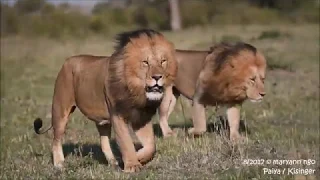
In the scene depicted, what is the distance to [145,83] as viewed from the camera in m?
7.41

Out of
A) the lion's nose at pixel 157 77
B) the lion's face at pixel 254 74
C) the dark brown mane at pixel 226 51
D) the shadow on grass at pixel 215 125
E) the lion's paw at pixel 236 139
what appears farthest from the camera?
the shadow on grass at pixel 215 125

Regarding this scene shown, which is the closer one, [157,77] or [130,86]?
[157,77]

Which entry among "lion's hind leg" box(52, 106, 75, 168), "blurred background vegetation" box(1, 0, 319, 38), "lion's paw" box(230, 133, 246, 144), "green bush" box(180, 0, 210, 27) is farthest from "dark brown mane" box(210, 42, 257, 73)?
"green bush" box(180, 0, 210, 27)

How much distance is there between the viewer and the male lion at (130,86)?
293 inches

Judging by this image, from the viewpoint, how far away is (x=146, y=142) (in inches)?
313

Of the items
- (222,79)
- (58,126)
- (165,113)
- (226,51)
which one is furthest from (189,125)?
(58,126)

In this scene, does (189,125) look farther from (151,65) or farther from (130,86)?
(151,65)

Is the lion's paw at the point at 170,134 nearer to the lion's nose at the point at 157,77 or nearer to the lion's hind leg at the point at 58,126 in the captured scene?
the lion's hind leg at the point at 58,126

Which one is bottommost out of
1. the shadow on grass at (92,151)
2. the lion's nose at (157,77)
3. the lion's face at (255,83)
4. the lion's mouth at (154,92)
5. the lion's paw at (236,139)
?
the shadow on grass at (92,151)

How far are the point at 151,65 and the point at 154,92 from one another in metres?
0.28

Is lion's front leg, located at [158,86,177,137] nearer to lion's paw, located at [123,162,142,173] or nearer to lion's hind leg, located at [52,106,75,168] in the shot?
lion's hind leg, located at [52,106,75,168]

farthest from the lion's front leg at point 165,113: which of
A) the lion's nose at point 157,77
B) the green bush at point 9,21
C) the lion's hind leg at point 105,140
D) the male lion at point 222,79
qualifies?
the green bush at point 9,21

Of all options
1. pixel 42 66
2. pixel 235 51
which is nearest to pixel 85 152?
pixel 235 51

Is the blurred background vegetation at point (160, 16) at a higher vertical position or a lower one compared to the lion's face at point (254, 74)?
lower
